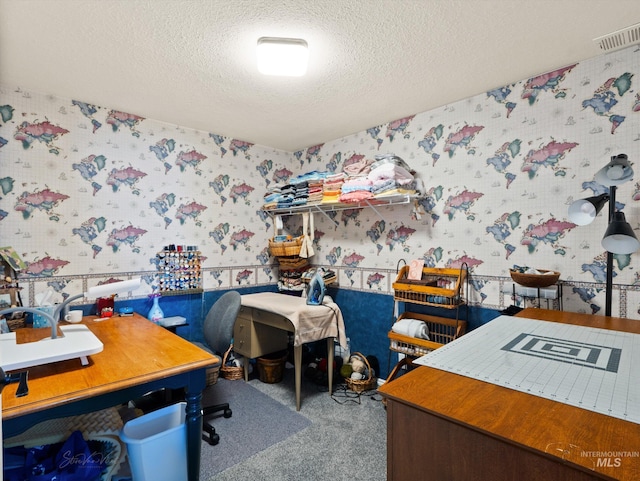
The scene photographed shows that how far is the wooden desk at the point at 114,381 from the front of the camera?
121 centimetres

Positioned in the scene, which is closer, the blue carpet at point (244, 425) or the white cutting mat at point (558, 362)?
the white cutting mat at point (558, 362)

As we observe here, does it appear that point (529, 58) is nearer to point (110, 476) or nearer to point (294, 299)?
point (294, 299)

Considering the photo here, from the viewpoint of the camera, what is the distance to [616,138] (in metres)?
1.98

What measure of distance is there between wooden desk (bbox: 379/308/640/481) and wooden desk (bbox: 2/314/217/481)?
39.2 inches

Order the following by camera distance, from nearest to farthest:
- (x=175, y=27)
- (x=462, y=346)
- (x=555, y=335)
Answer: (x=462, y=346), (x=555, y=335), (x=175, y=27)

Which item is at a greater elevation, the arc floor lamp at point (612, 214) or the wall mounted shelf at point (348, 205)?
the wall mounted shelf at point (348, 205)

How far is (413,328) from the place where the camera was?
250 centimetres

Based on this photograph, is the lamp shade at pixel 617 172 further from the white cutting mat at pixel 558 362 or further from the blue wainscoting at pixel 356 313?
the blue wainscoting at pixel 356 313

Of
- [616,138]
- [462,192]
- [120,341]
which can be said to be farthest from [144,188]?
[616,138]

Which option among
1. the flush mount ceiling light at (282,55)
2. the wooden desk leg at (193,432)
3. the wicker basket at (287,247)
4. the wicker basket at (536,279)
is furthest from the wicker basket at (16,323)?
the wicker basket at (536,279)

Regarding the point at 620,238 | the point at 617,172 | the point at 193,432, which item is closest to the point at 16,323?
the point at 193,432

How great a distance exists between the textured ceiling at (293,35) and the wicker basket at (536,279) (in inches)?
50.7

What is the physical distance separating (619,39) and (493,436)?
2.23 metres

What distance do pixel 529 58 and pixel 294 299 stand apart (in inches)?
98.1
